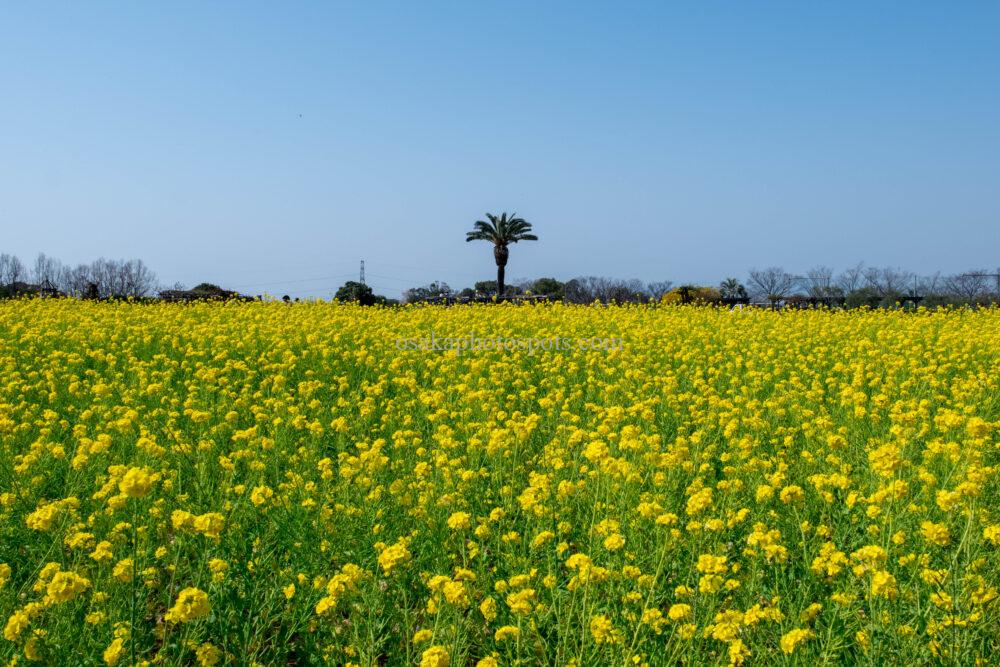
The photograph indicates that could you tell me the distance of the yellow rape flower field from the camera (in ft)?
8.91

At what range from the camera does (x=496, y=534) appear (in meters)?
3.91

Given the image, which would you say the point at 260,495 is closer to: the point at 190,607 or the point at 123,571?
the point at 123,571

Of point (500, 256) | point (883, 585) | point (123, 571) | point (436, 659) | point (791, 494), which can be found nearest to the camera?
point (436, 659)

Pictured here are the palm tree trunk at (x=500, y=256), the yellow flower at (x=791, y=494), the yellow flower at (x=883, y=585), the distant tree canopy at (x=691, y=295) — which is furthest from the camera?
the palm tree trunk at (x=500, y=256)

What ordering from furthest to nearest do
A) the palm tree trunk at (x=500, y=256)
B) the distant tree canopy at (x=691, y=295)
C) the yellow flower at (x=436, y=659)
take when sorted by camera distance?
the palm tree trunk at (x=500, y=256)
the distant tree canopy at (x=691, y=295)
the yellow flower at (x=436, y=659)

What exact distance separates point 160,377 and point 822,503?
742 centimetres

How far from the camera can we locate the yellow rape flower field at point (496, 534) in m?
2.71

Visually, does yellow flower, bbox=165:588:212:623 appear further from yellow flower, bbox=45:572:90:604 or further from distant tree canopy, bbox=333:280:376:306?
distant tree canopy, bbox=333:280:376:306

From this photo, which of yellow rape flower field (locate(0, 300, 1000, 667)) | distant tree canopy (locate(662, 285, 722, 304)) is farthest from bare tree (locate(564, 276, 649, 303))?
yellow rape flower field (locate(0, 300, 1000, 667))

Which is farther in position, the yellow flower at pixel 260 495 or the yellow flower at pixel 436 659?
the yellow flower at pixel 260 495

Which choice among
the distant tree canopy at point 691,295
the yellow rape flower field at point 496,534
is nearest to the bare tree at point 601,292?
the distant tree canopy at point 691,295

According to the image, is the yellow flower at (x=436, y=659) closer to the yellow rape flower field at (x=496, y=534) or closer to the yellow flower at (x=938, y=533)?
the yellow rape flower field at (x=496, y=534)

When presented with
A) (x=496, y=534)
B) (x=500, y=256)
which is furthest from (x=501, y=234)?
(x=496, y=534)

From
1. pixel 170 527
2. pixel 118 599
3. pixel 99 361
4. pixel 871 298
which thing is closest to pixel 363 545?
pixel 118 599
